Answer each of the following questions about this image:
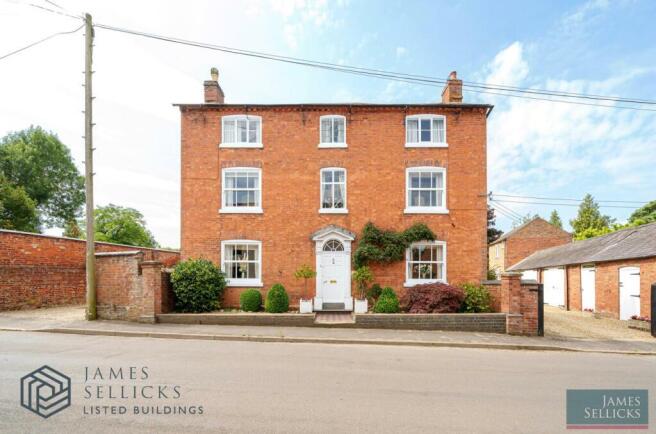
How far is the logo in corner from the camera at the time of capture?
210 inches

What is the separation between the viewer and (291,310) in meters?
14.8

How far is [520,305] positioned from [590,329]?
4.45m

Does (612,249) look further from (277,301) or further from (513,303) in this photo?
(277,301)

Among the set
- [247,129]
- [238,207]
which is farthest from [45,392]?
[247,129]

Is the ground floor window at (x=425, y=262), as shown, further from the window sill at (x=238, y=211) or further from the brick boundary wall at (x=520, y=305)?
the window sill at (x=238, y=211)

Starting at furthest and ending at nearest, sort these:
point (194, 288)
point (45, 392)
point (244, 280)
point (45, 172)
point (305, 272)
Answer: point (45, 172) < point (244, 280) < point (305, 272) < point (194, 288) < point (45, 392)

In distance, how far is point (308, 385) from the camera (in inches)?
253

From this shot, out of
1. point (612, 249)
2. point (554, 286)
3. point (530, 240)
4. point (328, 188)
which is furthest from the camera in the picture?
point (530, 240)

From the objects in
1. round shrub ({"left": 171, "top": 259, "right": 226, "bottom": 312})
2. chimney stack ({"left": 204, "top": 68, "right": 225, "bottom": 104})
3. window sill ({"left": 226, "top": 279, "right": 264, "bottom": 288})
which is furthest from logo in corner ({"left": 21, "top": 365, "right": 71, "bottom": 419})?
chimney stack ({"left": 204, "top": 68, "right": 225, "bottom": 104})

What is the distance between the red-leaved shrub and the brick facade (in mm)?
1485

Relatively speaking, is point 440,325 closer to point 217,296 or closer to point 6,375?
point 217,296

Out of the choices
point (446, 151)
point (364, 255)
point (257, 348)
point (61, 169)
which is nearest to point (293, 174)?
point (364, 255)

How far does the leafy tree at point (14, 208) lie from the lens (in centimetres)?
3043

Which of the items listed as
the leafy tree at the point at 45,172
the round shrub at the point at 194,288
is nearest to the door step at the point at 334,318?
the round shrub at the point at 194,288
